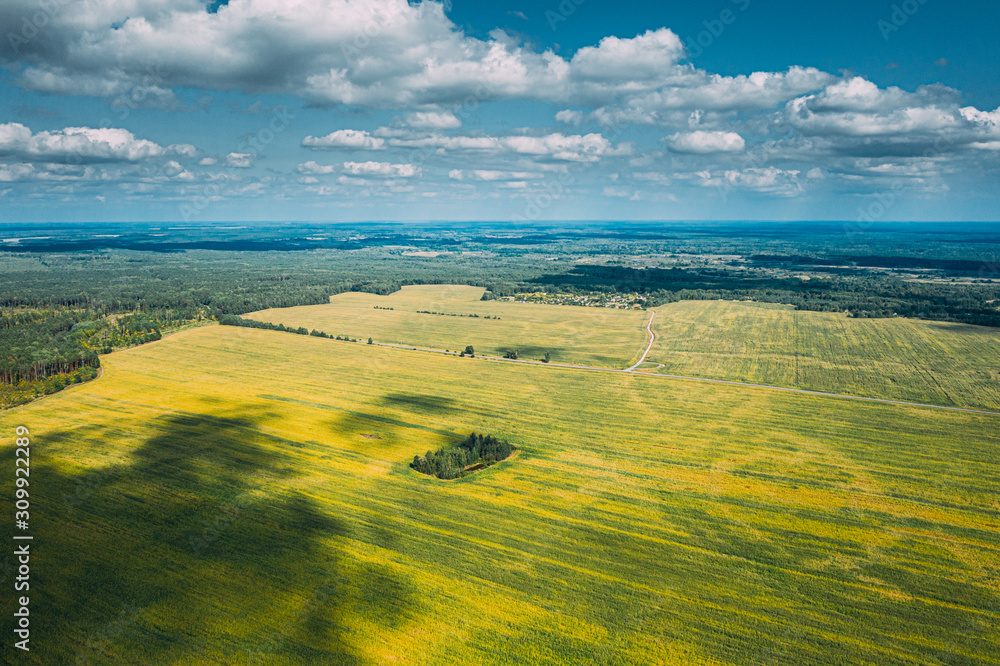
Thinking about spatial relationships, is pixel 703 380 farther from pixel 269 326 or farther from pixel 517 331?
pixel 269 326

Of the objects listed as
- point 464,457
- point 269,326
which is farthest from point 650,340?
point 269,326

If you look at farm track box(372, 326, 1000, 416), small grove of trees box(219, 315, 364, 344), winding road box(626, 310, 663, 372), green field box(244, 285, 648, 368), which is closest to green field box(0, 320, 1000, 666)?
farm track box(372, 326, 1000, 416)

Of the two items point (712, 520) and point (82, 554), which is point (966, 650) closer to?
point (712, 520)

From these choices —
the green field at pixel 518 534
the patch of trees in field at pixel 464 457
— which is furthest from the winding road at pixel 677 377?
the patch of trees in field at pixel 464 457

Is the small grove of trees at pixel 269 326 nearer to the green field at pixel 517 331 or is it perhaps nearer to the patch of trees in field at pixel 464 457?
the green field at pixel 517 331

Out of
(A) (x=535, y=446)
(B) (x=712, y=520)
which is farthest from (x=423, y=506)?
(B) (x=712, y=520)

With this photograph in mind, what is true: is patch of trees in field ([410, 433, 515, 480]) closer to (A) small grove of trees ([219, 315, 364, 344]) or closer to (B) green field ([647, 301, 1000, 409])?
(B) green field ([647, 301, 1000, 409])
